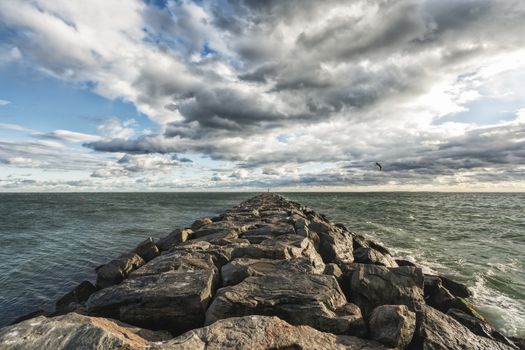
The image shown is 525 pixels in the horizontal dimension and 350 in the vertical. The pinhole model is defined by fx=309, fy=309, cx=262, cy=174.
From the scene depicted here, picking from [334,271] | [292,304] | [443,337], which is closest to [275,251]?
[334,271]

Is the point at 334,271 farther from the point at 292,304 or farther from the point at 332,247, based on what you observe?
the point at 332,247

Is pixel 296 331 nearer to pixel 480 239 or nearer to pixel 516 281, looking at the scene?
pixel 516 281

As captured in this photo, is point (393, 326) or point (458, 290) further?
point (458, 290)

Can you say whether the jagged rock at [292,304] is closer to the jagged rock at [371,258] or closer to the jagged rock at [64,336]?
the jagged rock at [64,336]

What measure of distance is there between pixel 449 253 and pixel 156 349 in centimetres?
1802

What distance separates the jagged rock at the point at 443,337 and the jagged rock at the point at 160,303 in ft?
13.3

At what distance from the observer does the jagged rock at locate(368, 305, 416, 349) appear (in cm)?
510

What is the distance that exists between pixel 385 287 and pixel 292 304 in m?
2.94

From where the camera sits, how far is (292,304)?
6133mm

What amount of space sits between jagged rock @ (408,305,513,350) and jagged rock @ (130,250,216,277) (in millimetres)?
5057

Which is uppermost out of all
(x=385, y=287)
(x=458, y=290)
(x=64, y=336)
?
(x=64, y=336)

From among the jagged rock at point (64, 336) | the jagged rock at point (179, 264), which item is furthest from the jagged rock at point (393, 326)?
the jagged rock at point (179, 264)

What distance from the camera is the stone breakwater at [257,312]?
4.55m

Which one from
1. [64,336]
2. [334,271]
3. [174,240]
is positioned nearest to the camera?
[64,336]
